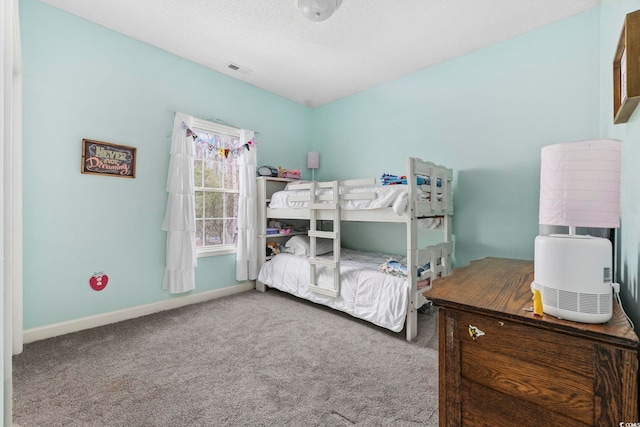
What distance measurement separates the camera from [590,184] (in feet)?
2.77

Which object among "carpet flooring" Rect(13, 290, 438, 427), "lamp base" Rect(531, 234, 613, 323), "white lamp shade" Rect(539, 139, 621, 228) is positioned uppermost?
"white lamp shade" Rect(539, 139, 621, 228)

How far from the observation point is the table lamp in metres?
0.79

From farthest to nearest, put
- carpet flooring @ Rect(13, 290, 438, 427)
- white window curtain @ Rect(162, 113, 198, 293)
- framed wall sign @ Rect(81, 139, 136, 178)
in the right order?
white window curtain @ Rect(162, 113, 198, 293) → framed wall sign @ Rect(81, 139, 136, 178) → carpet flooring @ Rect(13, 290, 438, 427)

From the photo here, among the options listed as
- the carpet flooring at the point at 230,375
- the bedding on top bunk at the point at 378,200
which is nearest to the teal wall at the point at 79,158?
the carpet flooring at the point at 230,375

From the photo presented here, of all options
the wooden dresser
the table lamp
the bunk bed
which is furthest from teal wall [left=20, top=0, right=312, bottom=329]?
the table lamp

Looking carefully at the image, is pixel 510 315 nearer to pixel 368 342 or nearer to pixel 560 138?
pixel 368 342

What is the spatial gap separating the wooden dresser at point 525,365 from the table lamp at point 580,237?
2.2 inches

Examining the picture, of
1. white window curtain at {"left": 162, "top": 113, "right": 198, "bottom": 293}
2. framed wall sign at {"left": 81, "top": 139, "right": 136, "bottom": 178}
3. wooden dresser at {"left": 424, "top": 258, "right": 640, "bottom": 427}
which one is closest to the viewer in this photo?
wooden dresser at {"left": 424, "top": 258, "right": 640, "bottom": 427}

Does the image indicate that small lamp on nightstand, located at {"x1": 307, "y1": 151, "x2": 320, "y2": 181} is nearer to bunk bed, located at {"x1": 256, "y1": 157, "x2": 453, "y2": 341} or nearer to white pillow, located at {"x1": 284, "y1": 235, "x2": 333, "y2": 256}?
bunk bed, located at {"x1": 256, "y1": 157, "x2": 453, "y2": 341}

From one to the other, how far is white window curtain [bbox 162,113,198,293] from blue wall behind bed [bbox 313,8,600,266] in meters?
2.21

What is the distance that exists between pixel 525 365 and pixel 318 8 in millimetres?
2439

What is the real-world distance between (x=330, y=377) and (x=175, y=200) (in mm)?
2219

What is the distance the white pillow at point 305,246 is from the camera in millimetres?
3371

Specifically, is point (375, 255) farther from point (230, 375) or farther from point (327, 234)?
point (230, 375)
